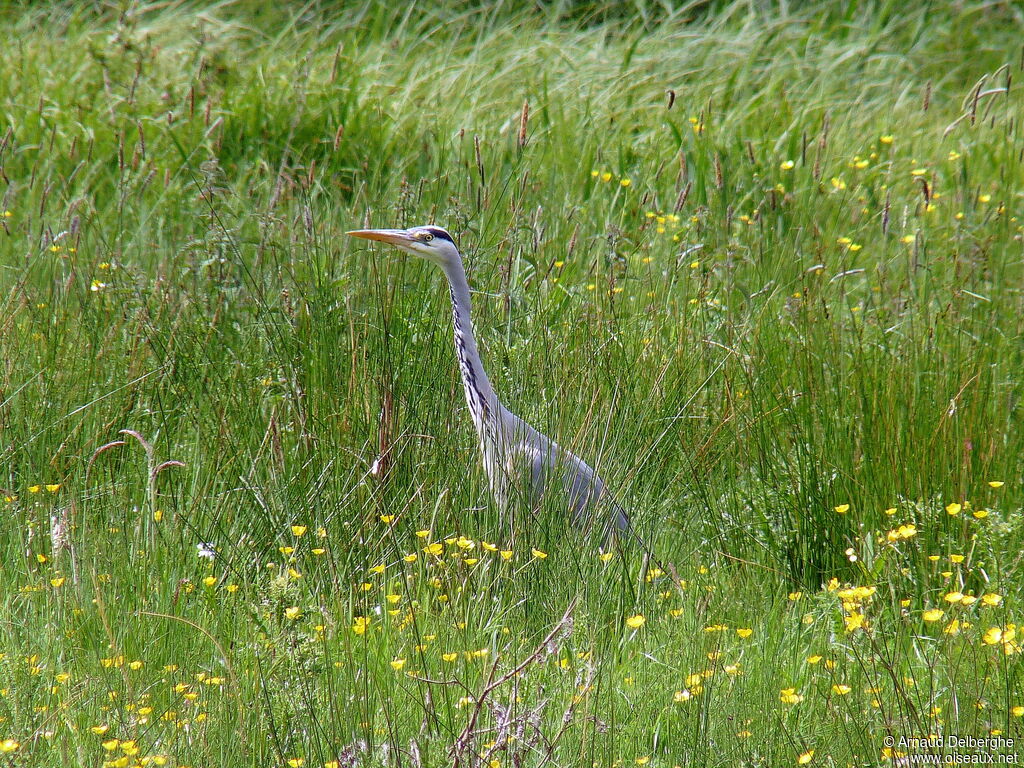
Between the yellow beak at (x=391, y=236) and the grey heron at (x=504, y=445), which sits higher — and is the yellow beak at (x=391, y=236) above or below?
above

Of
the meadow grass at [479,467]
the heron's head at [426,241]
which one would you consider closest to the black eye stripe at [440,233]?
the heron's head at [426,241]

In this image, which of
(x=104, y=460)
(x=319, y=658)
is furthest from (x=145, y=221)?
(x=319, y=658)

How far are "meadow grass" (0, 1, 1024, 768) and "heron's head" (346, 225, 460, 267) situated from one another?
0.39 ft

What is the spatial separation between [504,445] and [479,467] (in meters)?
0.25

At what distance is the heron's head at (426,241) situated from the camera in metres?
3.57

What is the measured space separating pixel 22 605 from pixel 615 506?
1415mm

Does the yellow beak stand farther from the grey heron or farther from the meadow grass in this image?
the meadow grass

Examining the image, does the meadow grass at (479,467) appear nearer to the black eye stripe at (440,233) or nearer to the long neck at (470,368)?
the long neck at (470,368)

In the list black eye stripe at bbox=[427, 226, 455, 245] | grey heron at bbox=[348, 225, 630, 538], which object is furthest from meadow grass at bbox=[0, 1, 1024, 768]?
black eye stripe at bbox=[427, 226, 455, 245]

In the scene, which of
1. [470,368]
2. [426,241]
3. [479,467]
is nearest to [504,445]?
[479,467]

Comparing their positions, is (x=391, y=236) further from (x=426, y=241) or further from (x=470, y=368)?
(x=470, y=368)

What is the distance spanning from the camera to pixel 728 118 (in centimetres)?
657

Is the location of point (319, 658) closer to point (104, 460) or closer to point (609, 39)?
point (104, 460)

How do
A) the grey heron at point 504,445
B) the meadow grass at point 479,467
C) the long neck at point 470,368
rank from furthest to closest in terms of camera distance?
the long neck at point 470,368, the grey heron at point 504,445, the meadow grass at point 479,467
